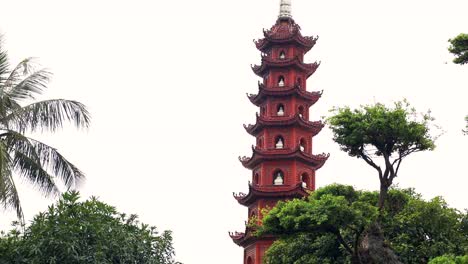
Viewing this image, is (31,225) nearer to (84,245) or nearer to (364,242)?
(84,245)

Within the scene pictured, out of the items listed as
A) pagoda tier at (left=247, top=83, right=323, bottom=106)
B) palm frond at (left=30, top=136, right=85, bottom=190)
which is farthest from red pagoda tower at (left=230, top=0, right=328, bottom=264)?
palm frond at (left=30, top=136, right=85, bottom=190)

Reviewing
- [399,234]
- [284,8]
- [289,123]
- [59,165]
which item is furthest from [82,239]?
[284,8]

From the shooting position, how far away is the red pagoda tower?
47531 mm

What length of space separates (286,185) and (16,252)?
1189 inches

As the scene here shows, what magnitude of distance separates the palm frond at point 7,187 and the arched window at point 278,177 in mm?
31667

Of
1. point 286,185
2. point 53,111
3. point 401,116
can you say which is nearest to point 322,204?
point 401,116

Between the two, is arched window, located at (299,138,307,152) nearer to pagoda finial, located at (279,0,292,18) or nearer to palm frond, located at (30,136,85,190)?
pagoda finial, located at (279,0,292,18)

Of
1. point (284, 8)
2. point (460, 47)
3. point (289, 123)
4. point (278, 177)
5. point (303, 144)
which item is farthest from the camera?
Result: point (284, 8)

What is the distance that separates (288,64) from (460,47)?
30.2 m

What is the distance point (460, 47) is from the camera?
21.0 m

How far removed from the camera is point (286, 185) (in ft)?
157

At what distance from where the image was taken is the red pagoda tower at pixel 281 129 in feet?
156

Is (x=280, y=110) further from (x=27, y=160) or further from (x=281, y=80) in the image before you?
(x=27, y=160)

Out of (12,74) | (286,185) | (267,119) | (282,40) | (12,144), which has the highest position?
(282,40)
